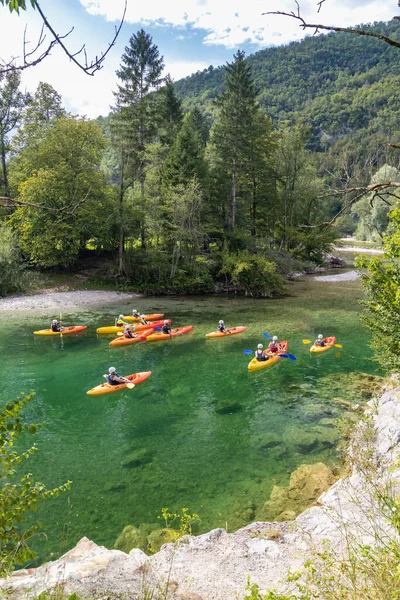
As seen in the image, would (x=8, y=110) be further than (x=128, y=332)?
Yes

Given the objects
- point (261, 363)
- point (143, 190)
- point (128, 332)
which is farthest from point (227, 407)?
point (143, 190)

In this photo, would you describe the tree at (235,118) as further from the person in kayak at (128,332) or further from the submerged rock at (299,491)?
the submerged rock at (299,491)

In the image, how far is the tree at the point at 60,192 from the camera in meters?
28.0

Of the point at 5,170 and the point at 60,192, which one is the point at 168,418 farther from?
the point at 5,170

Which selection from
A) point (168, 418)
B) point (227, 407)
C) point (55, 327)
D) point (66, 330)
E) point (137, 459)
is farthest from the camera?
point (66, 330)

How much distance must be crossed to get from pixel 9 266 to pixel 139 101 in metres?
16.5

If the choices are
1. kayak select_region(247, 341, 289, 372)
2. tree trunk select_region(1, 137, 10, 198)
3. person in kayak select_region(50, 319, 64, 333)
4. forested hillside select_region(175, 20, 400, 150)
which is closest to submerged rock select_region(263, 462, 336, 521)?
kayak select_region(247, 341, 289, 372)

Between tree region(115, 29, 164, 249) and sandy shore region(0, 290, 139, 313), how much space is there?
6671 mm

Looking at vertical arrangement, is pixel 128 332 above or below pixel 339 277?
above

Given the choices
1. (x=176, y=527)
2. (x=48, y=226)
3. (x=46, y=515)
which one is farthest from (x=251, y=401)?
(x=48, y=226)

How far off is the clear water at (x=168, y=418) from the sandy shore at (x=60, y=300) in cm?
247

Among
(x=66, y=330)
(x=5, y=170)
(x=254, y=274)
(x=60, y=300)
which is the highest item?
(x=5, y=170)

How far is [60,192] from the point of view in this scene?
28062 mm

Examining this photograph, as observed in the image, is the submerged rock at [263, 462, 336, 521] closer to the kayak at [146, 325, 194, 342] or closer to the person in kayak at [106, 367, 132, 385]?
the person in kayak at [106, 367, 132, 385]
